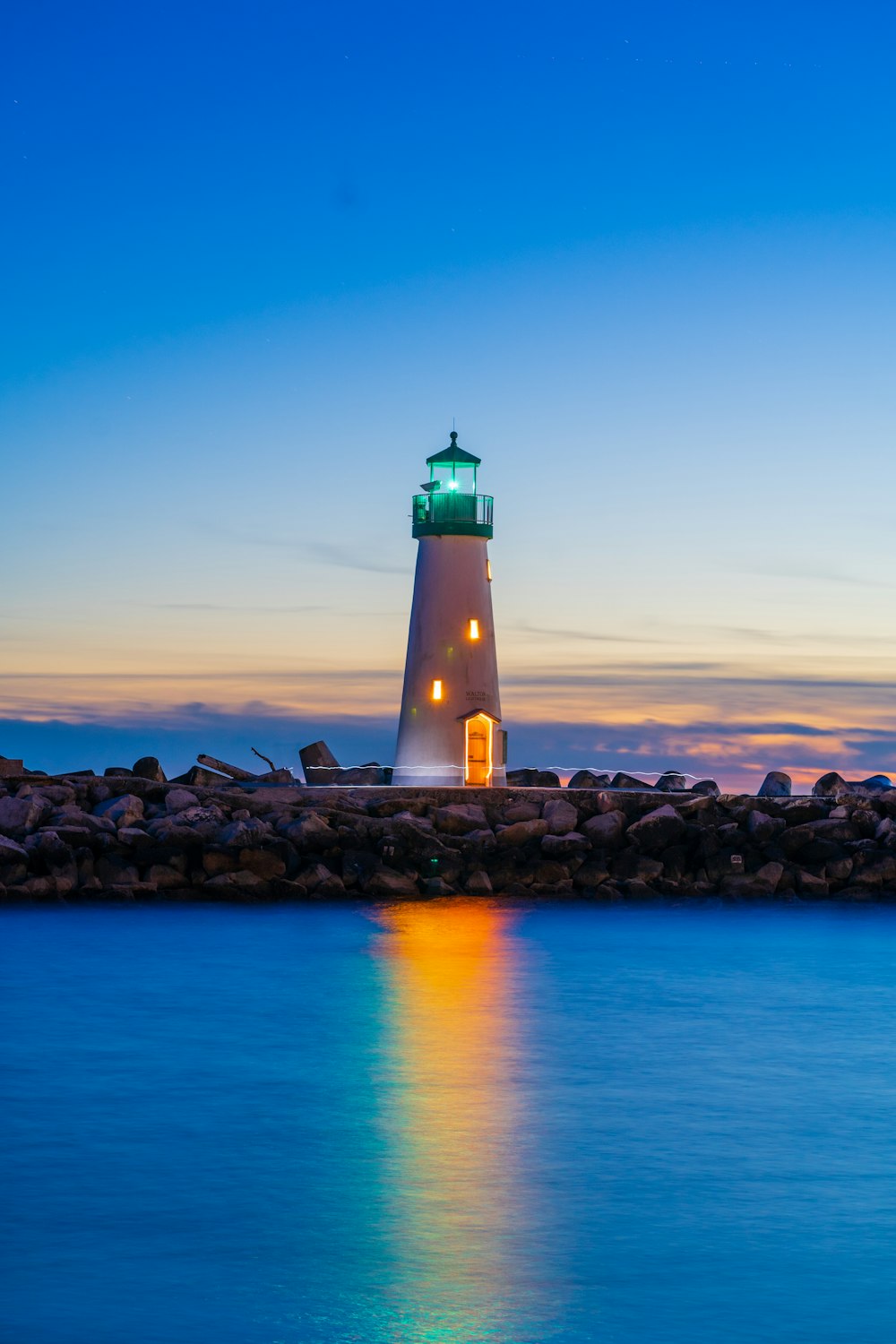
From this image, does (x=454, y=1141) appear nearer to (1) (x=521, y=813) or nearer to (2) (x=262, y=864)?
(2) (x=262, y=864)

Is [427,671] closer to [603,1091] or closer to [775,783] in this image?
[775,783]

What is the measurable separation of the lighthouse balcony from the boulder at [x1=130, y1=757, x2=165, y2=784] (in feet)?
15.8

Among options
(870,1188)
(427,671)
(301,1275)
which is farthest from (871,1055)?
(427,671)

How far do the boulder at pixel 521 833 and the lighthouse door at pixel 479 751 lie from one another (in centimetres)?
241

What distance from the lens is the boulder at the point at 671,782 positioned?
24672 millimetres

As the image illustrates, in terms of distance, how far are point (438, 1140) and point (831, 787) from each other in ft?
47.5

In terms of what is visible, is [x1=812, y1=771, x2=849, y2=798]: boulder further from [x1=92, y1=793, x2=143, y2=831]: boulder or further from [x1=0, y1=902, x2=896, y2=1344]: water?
[x1=92, y1=793, x2=143, y2=831]: boulder

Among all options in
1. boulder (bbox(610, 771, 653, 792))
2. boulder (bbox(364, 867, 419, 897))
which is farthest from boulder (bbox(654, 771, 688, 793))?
boulder (bbox(364, 867, 419, 897))

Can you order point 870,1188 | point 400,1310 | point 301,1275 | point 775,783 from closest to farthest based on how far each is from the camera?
1. point 400,1310
2. point 301,1275
3. point 870,1188
4. point 775,783

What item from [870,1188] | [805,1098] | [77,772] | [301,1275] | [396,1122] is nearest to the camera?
[301,1275]

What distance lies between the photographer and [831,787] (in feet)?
75.7

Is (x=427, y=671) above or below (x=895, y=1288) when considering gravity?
above

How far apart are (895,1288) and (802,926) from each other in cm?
1234

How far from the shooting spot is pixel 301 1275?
280 inches
